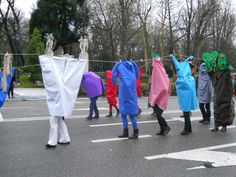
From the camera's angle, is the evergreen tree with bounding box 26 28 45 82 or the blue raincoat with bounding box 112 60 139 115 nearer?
the blue raincoat with bounding box 112 60 139 115

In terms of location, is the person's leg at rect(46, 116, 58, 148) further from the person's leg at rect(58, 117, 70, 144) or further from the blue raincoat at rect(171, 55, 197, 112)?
the blue raincoat at rect(171, 55, 197, 112)

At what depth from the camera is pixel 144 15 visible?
4253 centimetres

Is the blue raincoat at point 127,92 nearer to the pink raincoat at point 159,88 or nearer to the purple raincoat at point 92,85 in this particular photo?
the pink raincoat at point 159,88

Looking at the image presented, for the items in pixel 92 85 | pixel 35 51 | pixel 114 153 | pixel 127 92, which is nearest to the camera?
pixel 114 153

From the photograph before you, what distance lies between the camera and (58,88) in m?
6.96

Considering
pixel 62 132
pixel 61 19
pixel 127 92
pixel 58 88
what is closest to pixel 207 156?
pixel 127 92

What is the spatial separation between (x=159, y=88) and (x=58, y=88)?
94.9 inches

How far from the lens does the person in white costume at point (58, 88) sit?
692cm

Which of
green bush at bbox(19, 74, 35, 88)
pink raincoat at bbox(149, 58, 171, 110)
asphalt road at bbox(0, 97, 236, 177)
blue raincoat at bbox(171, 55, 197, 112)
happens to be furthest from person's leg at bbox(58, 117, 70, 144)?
green bush at bbox(19, 74, 35, 88)

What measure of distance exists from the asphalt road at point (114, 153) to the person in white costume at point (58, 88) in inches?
16.3

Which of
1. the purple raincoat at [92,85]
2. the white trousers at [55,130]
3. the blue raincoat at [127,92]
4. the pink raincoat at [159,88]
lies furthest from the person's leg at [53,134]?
the purple raincoat at [92,85]

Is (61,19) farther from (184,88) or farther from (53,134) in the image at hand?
(53,134)

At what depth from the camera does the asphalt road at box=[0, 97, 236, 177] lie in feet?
17.9

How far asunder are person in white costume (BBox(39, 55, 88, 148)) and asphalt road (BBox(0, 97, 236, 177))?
0.41 meters
